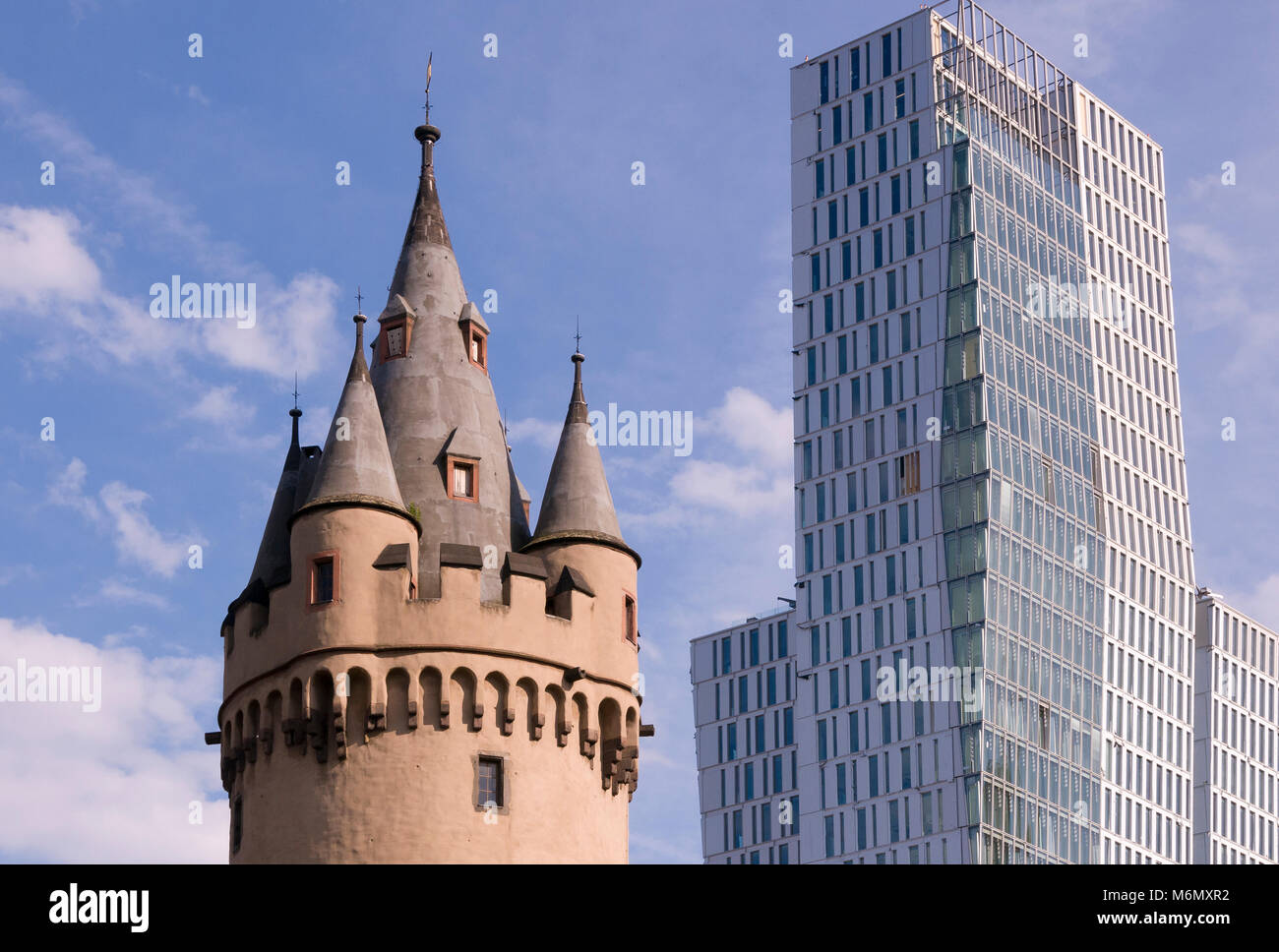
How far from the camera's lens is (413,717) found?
44750 millimetres

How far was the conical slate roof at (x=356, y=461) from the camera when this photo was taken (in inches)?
1816

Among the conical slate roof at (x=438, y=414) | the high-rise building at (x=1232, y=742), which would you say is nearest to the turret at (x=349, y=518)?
the conical slate roof at (x=438, y=414)

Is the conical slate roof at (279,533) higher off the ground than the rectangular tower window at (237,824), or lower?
higher

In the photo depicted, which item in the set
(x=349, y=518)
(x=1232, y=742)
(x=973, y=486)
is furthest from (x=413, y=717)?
(x=1232, y=742)

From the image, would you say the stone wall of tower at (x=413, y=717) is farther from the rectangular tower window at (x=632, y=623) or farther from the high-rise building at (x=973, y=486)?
the high-rise building at (x=973, y=486)

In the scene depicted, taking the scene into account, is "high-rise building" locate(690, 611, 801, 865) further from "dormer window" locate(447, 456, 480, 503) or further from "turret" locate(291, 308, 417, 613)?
"turret" locate(291, 308, 417, 613)

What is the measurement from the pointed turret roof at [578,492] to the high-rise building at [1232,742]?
119552 millimetres

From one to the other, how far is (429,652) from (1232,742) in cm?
13386

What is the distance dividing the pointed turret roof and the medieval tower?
1.7 inches

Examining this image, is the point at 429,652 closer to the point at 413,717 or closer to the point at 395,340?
the point at 413,717

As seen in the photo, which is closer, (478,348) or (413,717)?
(413,717)
